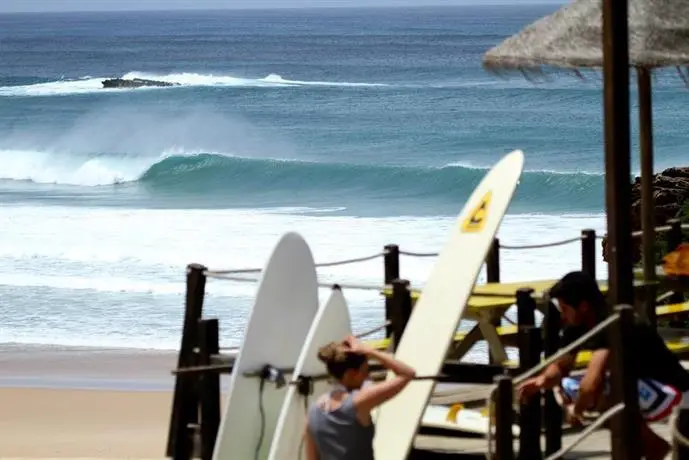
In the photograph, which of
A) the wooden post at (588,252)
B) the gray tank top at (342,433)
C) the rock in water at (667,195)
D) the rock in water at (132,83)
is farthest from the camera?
the rock in water at (132,83)

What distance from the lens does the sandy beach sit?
11188 millimetres

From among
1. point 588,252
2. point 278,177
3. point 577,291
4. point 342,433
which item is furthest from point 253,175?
point 577,291

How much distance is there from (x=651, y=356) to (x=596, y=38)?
2.28 metres

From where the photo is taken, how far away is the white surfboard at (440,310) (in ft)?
23.5

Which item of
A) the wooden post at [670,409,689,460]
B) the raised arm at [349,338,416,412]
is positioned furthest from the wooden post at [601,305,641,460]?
the raised arm at [349,338,416,412]

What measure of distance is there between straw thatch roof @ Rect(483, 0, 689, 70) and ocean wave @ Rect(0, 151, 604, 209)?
21.0 meters

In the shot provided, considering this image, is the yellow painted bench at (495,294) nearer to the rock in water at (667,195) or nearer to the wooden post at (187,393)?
the wooden post at (187,393)

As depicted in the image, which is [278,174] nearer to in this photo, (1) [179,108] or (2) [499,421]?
(1) [179,108]

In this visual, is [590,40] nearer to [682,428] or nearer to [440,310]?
[440,310]

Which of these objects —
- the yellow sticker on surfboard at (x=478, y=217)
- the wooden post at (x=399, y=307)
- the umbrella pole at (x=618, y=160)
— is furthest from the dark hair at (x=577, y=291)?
the wooden post at (x=399, y=307)

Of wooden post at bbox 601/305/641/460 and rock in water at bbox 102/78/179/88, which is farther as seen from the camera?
rock in water at bbox 102/78/179/88

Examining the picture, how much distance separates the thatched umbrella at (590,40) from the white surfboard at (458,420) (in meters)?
1.81

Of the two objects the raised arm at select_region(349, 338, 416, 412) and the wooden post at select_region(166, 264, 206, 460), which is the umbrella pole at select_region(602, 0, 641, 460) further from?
the wooden post at select_region(166, 264, 206, 460)

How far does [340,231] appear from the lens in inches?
969
